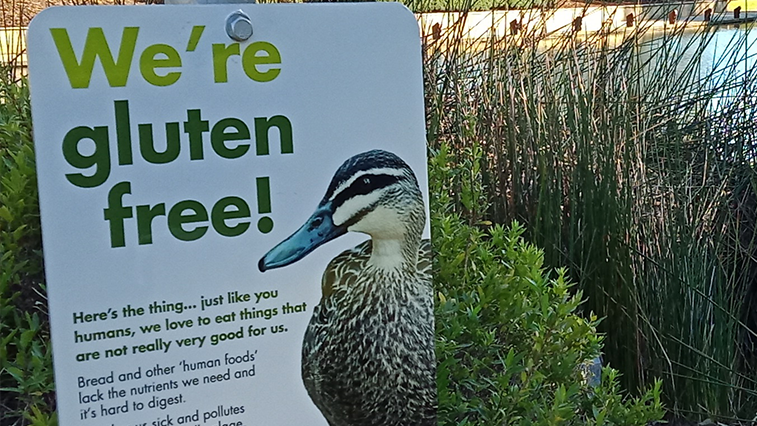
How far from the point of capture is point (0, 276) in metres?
1.57

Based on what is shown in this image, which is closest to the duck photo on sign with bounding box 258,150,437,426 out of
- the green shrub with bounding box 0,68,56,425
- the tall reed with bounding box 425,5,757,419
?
the green shrub with bounding box 0,68,56,425

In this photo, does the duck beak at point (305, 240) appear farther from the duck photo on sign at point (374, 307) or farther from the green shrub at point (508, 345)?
the green shrub at point (508, 345)

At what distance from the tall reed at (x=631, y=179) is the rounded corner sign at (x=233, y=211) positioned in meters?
1.05

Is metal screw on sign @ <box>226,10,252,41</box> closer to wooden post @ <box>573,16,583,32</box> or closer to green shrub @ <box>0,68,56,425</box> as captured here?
green shrub @ <box>0,68,56,425</box>

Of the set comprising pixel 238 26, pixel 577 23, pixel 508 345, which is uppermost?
pixel 577 23

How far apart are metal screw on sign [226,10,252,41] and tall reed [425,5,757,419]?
47.8 inches

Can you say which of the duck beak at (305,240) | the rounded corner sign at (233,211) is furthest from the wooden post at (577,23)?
the duck beak at (305,240)

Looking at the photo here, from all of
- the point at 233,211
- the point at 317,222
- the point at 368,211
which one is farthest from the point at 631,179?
the point at 233,211

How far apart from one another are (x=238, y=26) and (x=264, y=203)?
29 cm

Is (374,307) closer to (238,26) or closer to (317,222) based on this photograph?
(317,222)

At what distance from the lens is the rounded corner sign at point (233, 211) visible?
4.10 feet

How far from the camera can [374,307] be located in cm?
146

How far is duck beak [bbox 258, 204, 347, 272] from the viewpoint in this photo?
135 cm

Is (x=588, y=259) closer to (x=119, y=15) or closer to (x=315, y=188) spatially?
(x=315, y=188)
